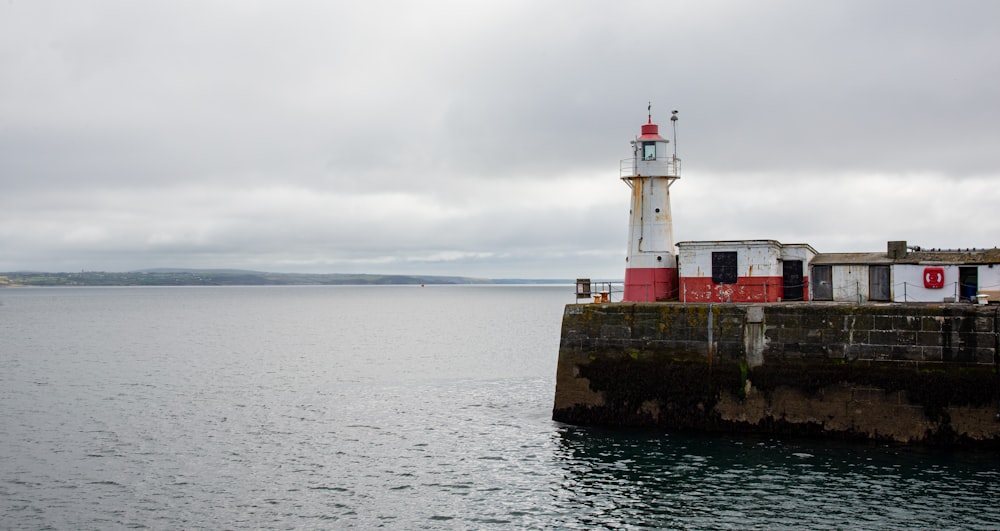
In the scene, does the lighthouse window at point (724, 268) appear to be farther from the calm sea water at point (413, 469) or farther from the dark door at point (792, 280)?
the calm sea water at point (413, 469)

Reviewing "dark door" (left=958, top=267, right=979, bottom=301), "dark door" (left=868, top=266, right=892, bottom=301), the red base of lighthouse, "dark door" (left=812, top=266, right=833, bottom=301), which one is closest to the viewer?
"dark door" (left=958, top=267, right=979, bottom=301)

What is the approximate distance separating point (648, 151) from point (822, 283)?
8.16m

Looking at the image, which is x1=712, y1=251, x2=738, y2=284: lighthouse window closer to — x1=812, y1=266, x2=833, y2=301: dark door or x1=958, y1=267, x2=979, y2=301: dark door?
x1=812, y1=266, x2=833, y2=301: dark door

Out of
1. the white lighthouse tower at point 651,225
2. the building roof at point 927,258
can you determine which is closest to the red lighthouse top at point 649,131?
the white lighthouse tower at point 651,225

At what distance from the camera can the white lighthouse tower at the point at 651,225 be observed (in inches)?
1172

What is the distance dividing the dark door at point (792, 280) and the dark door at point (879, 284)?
90.1 inches

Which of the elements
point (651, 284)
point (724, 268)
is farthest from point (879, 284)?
point (651, 284)

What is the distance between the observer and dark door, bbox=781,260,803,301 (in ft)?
90.3

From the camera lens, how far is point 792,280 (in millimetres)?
27594

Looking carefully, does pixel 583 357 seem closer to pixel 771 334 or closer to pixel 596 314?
pixel 596 314

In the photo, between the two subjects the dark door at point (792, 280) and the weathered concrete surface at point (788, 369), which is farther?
the dark door at point (792, 280)

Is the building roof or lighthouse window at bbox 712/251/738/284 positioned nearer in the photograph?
the building roof

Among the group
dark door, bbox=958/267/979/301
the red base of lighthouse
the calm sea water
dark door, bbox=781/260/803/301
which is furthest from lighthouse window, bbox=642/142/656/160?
dark door, bbox=958/267/979/301

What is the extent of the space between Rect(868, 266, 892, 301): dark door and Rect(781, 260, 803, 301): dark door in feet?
7.51
